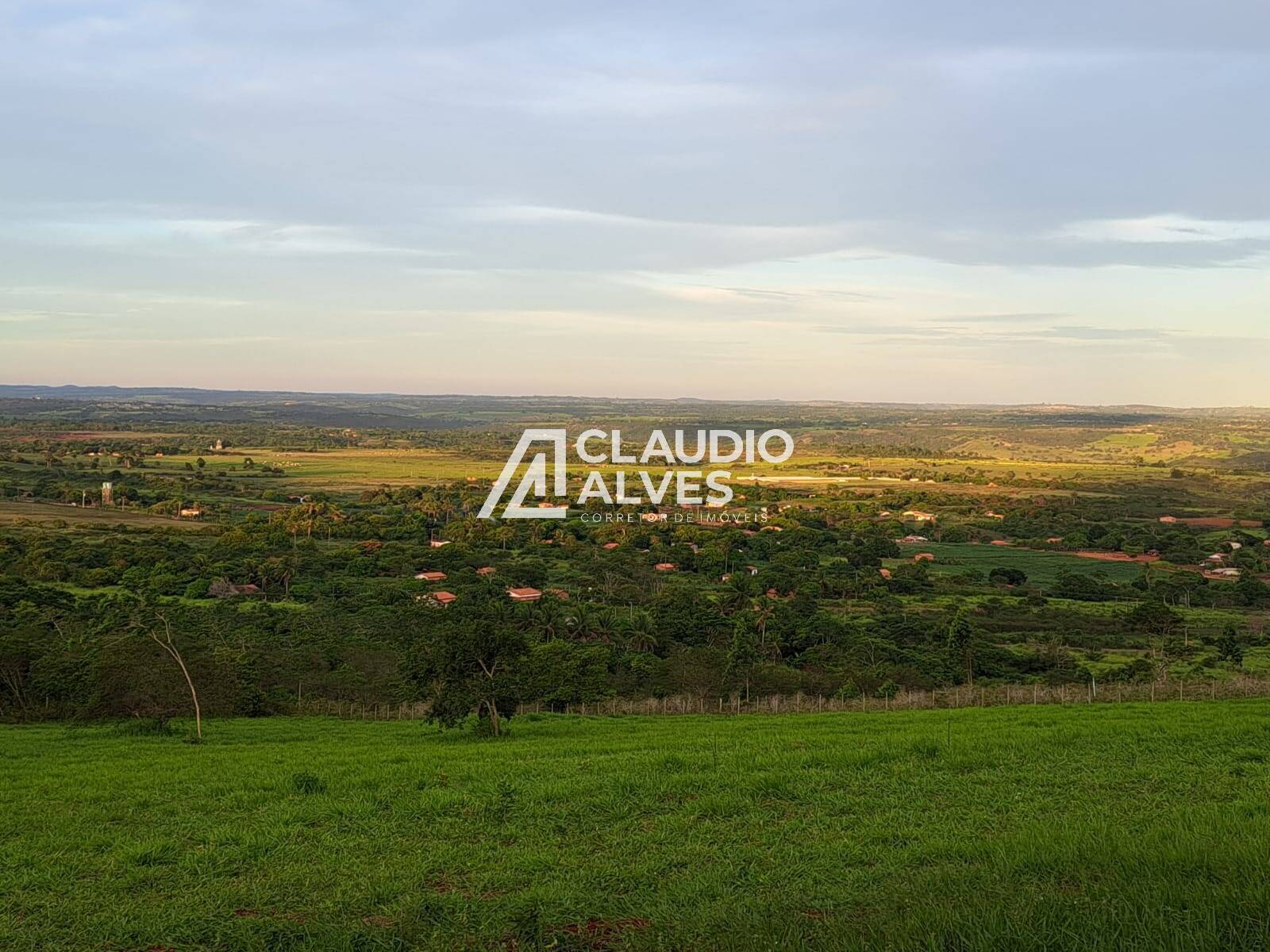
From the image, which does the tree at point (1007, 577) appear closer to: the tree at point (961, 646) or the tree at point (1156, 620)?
the tree at point (1156, 620)

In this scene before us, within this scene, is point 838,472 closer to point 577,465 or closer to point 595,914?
point 577,465

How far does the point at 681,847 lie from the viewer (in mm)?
7699

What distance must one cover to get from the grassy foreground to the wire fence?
26.2 feet

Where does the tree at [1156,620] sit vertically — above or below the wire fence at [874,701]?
below

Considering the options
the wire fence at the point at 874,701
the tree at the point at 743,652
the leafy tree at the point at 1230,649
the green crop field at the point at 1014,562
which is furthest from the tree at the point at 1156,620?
the wire fence at the point at 874,701

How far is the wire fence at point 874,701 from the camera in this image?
2122cm

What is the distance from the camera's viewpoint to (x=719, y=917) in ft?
19.0

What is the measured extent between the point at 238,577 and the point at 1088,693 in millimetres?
48433


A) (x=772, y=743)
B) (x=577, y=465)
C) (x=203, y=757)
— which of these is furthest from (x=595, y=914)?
(x=577, y=465)

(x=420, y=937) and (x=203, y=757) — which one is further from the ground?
(x=420, y=937)

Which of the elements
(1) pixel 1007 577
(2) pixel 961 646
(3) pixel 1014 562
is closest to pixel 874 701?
(2) pixel 961 646

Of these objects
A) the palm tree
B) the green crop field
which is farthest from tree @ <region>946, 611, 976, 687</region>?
the green crop field

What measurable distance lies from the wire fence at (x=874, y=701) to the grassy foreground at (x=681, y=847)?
7.99m

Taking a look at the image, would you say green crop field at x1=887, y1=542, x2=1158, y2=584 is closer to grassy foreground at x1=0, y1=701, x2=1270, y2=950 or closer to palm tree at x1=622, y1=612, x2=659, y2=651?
palm tree at x1=622, y1=612, x2=659, y2=651
